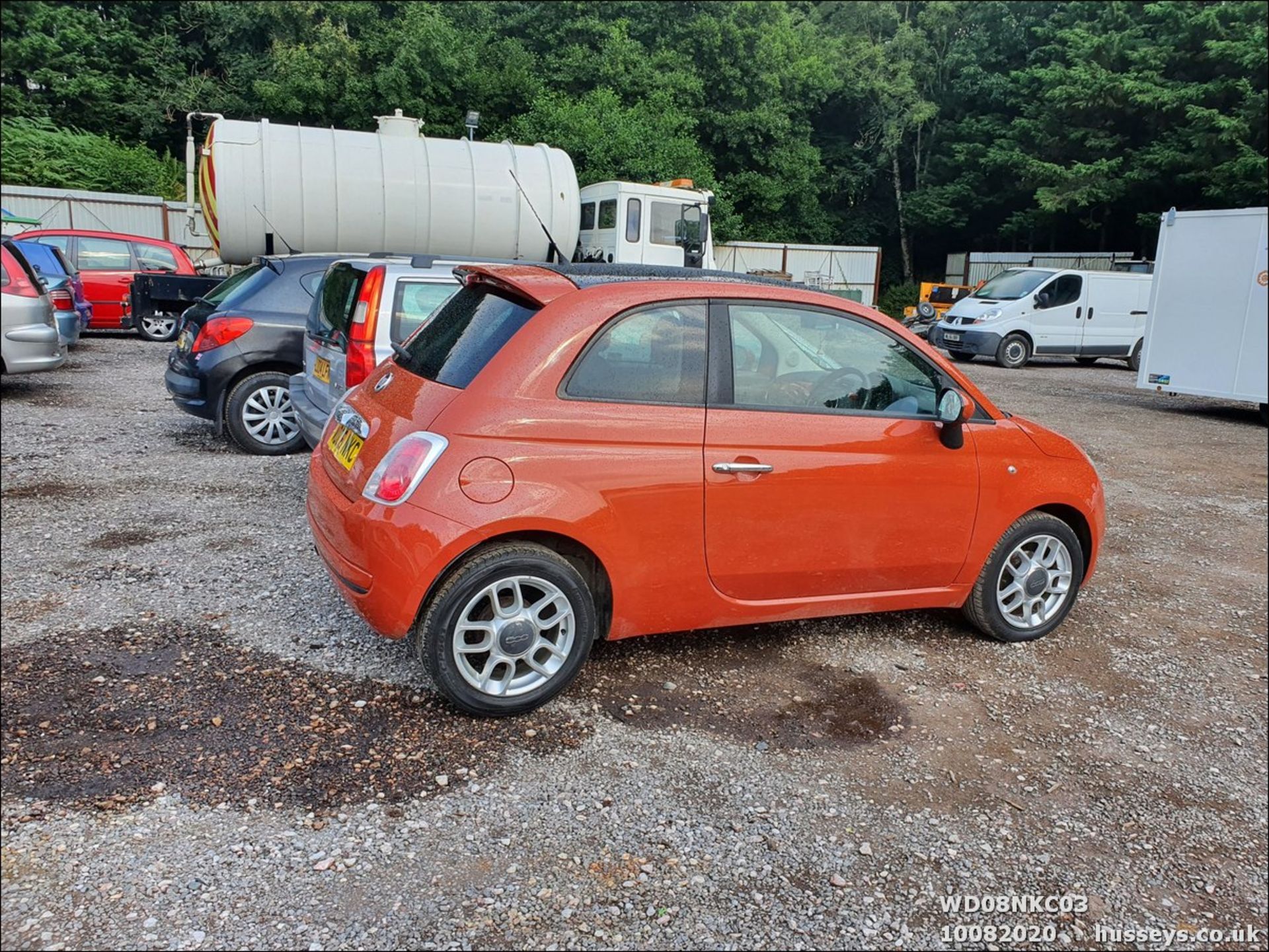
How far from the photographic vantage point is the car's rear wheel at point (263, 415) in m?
7.05

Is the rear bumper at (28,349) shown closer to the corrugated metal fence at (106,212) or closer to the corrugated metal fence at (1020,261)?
the corrugated metal fence at (106,212)

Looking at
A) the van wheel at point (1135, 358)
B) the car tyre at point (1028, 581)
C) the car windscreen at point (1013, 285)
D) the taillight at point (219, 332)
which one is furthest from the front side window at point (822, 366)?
the van wheel at point (1135, 358)

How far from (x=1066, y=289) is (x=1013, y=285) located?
96 cm

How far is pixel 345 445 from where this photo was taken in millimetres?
3633

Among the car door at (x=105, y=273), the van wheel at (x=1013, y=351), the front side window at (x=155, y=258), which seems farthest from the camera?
the van wheel at (x=1013, y=351)

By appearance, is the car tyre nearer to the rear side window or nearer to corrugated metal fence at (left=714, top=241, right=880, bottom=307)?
the rear side window

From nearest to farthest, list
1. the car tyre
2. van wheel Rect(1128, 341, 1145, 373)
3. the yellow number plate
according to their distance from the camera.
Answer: the yellow number plate → the car tyre → van wheel Rect(1128, 341, 1145, 373)

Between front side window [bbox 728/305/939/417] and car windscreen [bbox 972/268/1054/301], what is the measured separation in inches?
602

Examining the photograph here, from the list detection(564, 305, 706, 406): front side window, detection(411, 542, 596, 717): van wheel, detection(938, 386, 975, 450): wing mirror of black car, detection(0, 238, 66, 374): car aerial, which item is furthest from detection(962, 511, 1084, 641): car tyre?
detection(0, 238, 66, 374): car aerial

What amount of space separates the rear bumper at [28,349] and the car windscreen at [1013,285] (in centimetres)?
1596

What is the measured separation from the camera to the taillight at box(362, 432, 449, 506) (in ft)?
10.3

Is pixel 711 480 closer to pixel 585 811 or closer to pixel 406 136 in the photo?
pixel 585 811

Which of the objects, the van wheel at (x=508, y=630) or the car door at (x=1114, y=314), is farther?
the car door at (x=1114, y=314)

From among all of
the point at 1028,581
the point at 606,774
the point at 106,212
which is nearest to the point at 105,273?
the point at 106,212
